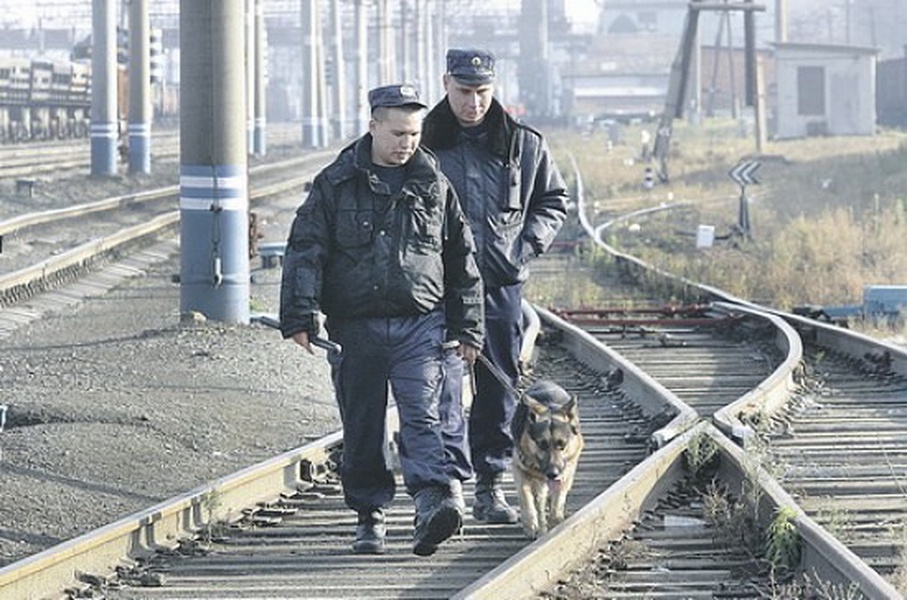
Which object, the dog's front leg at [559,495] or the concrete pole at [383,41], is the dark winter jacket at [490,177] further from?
the concrete pole at [383,41]

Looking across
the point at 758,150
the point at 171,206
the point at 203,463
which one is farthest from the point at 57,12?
the point at 203,463

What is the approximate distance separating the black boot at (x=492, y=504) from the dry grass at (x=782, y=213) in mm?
11495

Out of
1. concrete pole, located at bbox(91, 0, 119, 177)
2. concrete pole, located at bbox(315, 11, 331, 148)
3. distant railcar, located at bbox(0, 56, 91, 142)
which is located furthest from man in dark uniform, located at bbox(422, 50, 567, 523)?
concrete pole, located at bbox(315, 11, 331, 148)

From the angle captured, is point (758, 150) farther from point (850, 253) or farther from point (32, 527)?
point (32, 527)

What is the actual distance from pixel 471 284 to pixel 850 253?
16516mm

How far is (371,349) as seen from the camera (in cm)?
736

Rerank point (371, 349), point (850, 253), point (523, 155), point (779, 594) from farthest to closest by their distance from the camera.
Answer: point (850, 253) < point (523, 155) < point (371, 349) < point (779, 594)

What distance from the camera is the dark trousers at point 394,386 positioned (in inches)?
290

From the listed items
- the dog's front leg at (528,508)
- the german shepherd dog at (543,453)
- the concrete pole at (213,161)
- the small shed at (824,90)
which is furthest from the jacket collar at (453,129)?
the small shed at (824,90)

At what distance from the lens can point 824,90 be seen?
2373 inches

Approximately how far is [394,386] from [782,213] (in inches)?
1022

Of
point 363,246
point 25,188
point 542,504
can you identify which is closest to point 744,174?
point 25,188

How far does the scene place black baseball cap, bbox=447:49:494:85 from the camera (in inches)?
305

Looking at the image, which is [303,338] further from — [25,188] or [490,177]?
[25,188]
